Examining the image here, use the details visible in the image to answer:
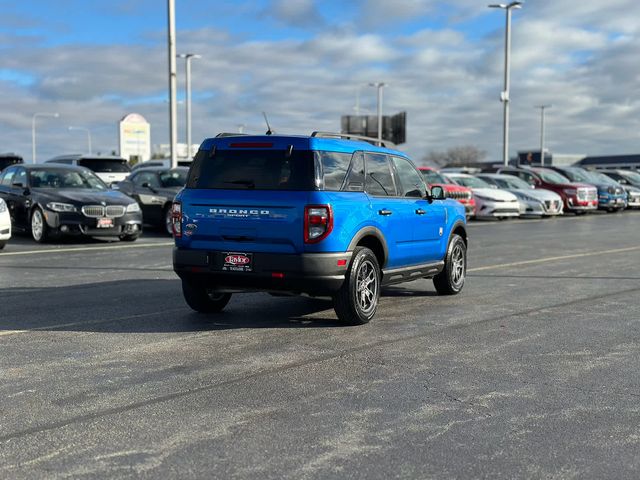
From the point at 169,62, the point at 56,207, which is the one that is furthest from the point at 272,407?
the point at 169,62

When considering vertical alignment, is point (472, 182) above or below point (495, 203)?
above

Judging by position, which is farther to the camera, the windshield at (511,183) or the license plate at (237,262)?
the windshield at (511,183)

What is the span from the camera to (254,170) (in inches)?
290

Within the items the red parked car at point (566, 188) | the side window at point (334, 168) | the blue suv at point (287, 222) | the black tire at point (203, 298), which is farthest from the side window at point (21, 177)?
the red parked car at point (566, 188)

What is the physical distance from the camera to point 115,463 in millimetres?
3898

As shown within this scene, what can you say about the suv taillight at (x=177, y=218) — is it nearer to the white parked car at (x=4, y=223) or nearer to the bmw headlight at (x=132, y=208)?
the white parked car at (x=4, y=223)

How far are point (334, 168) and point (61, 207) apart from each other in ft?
31.7

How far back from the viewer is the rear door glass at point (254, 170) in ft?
23.6

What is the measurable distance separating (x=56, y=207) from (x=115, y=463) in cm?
1252

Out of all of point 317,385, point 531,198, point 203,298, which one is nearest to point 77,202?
point 203,298

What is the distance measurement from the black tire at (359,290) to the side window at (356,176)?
0.58 metres

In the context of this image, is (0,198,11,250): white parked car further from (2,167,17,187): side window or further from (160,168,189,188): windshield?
(160,168,189,188): windshield

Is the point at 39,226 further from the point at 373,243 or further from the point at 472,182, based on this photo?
the point at 472,182

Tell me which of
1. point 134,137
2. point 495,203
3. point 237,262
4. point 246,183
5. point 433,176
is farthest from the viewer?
point 134,137
